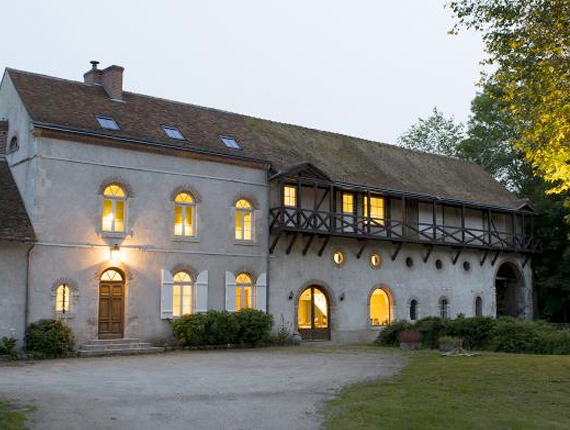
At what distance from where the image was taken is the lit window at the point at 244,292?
23.8 meters

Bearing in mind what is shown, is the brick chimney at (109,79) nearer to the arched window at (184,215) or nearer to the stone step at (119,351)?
the arched window at (184,215)

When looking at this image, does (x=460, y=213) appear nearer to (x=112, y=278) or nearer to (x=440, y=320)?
(x=440, y=320)

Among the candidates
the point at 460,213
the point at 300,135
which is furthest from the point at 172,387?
the point at 460,213

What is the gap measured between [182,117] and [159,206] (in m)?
4.49

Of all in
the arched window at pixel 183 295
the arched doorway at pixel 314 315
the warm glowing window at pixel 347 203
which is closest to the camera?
the arched window at pixel 183 295

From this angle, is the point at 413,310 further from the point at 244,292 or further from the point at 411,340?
the point at 244,292

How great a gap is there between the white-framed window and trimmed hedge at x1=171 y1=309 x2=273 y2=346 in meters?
2.79

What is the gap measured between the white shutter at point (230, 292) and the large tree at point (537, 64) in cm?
1079

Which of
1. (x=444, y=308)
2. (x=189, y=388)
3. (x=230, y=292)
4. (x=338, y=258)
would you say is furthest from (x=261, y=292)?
(x=189, y=388)

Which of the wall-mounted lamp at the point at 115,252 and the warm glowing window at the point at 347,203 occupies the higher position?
the warm glowing window at the point at 347,203

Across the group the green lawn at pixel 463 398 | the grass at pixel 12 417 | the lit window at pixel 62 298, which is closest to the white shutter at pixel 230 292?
the lit window at pixel 62 298

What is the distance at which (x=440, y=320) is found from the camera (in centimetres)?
2256

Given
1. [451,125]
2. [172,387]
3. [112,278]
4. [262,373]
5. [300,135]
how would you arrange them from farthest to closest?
[451,125], [300,135], [112,278], [262,373], [172,387]

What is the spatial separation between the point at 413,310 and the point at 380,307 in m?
1.79
